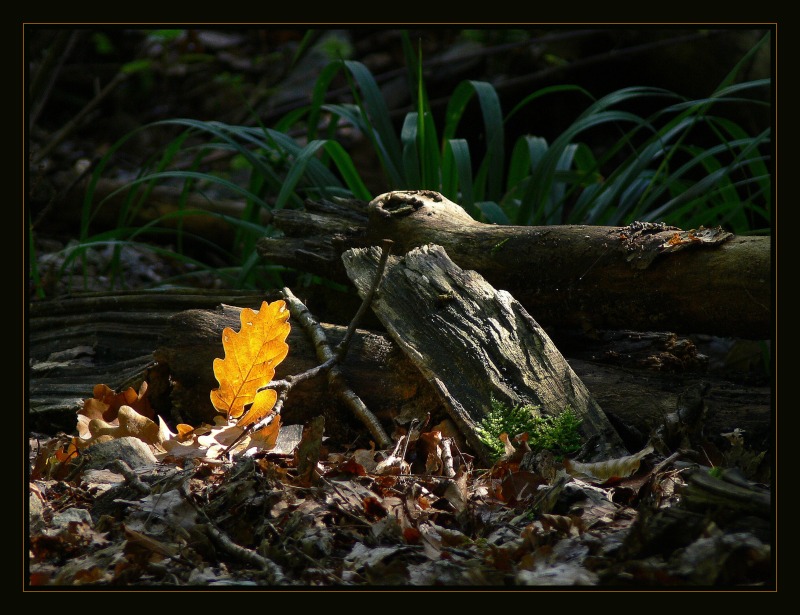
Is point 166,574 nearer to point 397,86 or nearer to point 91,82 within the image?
point 397,86

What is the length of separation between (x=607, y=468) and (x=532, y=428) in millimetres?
253

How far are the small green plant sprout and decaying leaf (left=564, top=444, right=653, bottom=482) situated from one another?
0.38 feet

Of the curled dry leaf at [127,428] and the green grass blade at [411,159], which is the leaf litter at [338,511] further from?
the green grass blade at [411,159]

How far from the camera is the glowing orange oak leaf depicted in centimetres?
Result: 187

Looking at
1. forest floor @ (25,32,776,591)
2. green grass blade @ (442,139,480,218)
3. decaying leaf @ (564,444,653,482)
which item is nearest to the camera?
forest floor @ (25,32,776,591)

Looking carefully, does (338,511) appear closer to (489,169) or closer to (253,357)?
(253,357)

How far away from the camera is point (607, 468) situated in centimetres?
177

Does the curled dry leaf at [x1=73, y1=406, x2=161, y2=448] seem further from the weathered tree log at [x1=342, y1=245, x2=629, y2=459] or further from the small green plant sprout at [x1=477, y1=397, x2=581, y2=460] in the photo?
the small green plant sprout at [x1=477, y1=397, x2=581, y2=460]

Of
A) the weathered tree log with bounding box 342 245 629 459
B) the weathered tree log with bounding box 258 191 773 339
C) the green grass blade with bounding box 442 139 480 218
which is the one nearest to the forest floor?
the weathered tree log with bounding box 342 245 629 459

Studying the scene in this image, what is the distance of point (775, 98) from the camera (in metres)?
1.65

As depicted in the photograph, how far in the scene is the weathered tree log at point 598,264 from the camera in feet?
7.16

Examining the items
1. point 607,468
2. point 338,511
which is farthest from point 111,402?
point 607,468

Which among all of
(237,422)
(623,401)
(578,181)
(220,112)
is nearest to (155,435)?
(237,422)

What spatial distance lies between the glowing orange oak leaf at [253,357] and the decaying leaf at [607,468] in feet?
2.73
